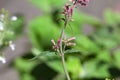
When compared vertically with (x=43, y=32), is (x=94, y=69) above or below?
below

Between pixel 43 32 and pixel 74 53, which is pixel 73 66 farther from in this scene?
pixel 43 32

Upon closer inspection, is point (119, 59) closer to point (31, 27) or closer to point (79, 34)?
point (79, 34)

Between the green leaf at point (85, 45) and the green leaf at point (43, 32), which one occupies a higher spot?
the green leaf at point (43, 32)

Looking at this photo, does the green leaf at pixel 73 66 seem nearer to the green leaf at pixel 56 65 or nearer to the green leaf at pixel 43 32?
the green leaf at pixel 56 65

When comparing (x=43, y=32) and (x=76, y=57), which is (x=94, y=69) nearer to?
(x=76, y=57)

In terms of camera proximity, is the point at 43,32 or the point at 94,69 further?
the point at 43,32

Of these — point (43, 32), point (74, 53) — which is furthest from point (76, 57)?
point (43, 32)

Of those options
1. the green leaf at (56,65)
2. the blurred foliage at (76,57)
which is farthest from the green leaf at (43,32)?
the green leaf at (56,65)

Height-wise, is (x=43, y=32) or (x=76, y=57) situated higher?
(x=43, y=32)

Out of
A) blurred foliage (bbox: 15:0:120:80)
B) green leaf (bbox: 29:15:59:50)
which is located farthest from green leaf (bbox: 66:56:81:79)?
green leaf (bbox: 29:15:59:50)

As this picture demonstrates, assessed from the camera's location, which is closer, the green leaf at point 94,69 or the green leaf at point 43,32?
the green leaf at point 94,69

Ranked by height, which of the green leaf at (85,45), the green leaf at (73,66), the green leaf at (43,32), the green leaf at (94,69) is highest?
the green leaf at (43,32)
